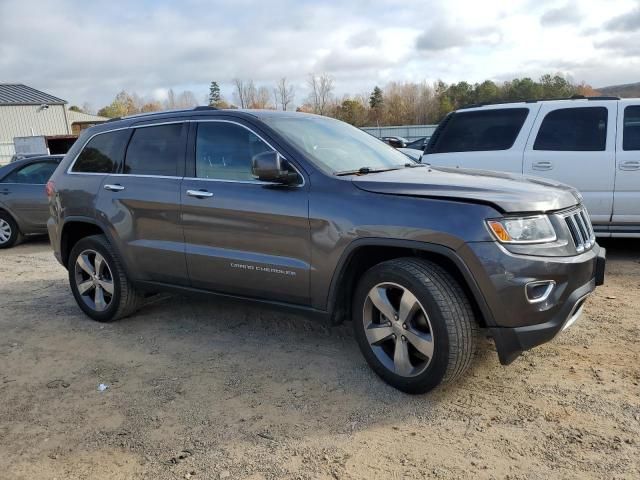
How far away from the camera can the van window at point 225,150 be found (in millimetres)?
4016

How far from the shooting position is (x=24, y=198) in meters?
9.22

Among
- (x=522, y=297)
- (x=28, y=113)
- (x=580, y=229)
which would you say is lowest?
(x=522, y=297)

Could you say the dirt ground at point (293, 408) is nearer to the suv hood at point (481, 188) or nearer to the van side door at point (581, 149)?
the suv hood at point (481, 188)

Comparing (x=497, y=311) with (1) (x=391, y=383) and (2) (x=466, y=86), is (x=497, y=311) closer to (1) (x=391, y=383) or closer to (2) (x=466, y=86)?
(1) (x=391, y=383)

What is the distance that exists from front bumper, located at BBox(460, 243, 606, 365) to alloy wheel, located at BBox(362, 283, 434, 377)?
0.40 m

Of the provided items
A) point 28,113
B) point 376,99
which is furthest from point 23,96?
point 376,99

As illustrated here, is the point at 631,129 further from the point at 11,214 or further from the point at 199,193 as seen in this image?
the point at 11,214

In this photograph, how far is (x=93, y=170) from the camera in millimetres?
5020

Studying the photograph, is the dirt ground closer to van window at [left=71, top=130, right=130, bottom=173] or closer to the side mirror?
the side mirror

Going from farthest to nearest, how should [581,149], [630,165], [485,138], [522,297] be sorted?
[485,138] < [581,149] < [630,165] < [522,297]

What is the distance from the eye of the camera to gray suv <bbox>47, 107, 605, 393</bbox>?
3.10m

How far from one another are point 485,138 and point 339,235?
4.27m

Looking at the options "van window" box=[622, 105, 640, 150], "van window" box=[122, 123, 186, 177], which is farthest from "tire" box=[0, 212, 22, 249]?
"van window" box=[622, 105, 640, 150]

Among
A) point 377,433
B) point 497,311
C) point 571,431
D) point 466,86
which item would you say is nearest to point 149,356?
point 377,433
